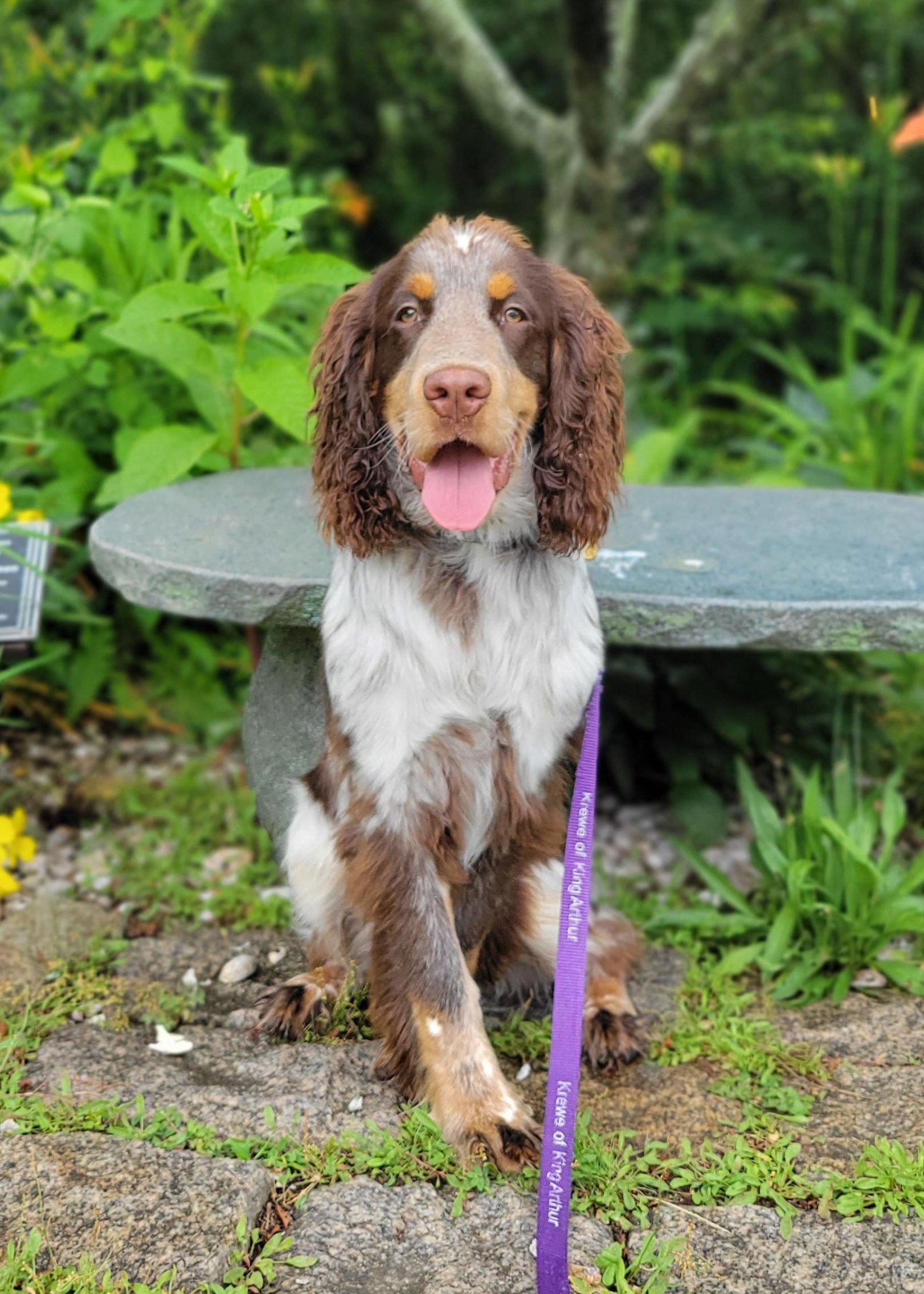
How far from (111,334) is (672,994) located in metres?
2.10

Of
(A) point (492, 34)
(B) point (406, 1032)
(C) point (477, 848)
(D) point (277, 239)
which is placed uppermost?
(A) point (492, 34)

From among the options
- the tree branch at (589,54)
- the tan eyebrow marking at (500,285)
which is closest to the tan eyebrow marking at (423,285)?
the tan eyebrow marking at (500,285)

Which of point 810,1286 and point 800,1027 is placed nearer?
point 810,1286

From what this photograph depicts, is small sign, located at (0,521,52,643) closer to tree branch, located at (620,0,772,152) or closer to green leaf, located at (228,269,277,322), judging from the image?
green leaf, located at (228,269,277,322)

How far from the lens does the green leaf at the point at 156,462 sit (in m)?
3.54

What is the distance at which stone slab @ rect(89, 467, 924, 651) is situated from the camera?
9.91 ft

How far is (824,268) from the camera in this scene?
332 inches

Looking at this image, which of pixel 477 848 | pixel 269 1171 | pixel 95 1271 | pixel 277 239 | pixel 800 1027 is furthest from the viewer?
pixel 277 239

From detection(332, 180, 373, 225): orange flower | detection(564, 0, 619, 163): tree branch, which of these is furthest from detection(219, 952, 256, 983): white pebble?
detection(332, 180, 373, 225): orange flower

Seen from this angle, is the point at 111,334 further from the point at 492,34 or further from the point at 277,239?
the point at 492,34

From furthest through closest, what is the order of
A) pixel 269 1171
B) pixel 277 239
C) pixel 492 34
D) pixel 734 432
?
1. pixel 492 34
2. pixel 734 432
3. pixel 277 239
4. pixel 269 1171

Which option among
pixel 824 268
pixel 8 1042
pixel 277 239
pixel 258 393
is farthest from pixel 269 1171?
pixel 824 268

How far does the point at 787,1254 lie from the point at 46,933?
6.13ft

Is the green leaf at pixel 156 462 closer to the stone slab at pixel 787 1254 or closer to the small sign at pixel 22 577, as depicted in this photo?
the small sign at pixel 22 577
